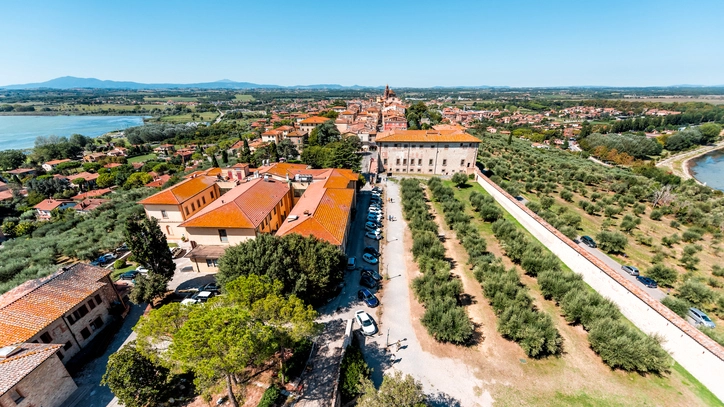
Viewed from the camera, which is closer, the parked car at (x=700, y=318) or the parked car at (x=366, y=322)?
the parked car at (x=366, y=322)

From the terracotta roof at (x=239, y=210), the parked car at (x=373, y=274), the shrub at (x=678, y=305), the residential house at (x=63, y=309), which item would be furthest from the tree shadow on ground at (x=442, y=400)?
the residential house at (x=63, y=309)

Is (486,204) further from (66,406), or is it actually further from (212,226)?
(66,406)

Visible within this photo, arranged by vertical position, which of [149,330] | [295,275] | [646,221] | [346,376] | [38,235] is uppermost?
[149,330]

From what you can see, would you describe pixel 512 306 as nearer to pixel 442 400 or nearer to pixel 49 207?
pixel 442 400

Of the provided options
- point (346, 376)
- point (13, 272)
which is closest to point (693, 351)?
point (346, 376)

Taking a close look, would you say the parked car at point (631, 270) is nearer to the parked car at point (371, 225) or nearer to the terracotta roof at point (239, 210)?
the parked car at point (371, 225)

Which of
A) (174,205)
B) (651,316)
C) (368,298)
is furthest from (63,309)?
(651,316)

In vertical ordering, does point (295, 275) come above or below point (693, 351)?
above
